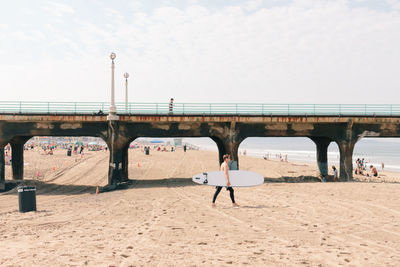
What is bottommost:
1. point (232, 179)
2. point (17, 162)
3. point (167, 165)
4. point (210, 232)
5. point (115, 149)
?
point (167, 165)

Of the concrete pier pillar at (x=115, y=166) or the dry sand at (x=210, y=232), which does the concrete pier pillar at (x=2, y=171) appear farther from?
the dry sand at (x=210, y=232)

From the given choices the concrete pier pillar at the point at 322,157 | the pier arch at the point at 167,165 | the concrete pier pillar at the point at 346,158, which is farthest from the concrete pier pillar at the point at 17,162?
the concrete pier pillar at the point at 322,157

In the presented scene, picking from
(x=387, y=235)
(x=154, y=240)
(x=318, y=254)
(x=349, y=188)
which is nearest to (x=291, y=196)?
(x=349, y=188)

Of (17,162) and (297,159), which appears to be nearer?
(17,162)

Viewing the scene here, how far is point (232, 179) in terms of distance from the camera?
555 inches

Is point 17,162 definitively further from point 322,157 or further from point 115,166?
point 322,157

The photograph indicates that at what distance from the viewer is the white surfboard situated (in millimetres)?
12930

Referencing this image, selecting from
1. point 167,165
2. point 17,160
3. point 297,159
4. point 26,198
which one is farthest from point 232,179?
point 297,159

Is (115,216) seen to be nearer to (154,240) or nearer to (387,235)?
(154,240)

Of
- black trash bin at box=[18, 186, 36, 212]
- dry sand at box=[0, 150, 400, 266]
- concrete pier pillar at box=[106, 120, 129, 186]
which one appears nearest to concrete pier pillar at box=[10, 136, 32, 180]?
concrete pier pillar at box=[106, 120, 129, 186]

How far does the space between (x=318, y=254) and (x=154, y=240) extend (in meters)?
4.33

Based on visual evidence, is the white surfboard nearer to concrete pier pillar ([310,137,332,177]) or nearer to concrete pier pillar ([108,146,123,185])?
concrete pier pillar ([108,146,123,185])

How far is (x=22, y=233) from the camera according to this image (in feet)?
29.6

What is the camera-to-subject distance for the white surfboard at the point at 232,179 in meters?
12.9
